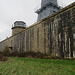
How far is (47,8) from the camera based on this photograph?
78.8ft

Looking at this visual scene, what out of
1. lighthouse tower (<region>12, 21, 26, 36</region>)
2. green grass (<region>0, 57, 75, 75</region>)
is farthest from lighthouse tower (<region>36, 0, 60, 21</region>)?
green grass (<region>0, 57, 75, 75</region>)

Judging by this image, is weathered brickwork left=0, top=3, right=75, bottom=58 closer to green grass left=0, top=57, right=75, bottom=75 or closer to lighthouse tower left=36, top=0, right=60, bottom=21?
green grass left=0, top=57, right=75, bottom=75

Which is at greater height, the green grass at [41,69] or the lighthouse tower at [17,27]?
the lighthouse tower at [17,27]

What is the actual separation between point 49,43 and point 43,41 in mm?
1144

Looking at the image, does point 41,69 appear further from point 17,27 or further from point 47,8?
point 47,8

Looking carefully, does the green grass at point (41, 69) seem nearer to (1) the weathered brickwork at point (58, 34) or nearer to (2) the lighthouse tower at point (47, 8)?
(1) the weathered brickwork at point (58, 34)

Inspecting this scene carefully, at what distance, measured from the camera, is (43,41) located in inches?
406

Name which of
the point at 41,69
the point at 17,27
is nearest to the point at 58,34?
the point at 41,69

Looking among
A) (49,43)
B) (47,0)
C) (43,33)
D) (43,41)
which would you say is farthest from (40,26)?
(47,0)

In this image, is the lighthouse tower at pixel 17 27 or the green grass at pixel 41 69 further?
the lighthouse tower at pixel 17 27

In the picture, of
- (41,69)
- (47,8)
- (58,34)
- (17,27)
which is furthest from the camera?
(17,27)

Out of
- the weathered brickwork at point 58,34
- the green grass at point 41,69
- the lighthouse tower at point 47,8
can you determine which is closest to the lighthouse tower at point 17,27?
the lighthouse tower at point 47,8

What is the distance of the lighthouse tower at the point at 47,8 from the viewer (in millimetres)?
23683

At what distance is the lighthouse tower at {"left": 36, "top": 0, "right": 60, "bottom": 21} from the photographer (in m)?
23.7
